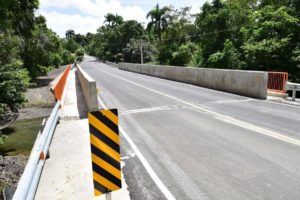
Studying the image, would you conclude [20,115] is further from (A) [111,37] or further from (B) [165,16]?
(A) [111,37]

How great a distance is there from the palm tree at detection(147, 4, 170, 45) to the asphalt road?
49.0 m

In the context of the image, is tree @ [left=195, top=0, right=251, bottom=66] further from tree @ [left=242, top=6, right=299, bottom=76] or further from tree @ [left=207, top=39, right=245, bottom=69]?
tree @ [left=242, top=6, right=299, bottom=76]

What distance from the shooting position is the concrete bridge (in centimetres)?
496

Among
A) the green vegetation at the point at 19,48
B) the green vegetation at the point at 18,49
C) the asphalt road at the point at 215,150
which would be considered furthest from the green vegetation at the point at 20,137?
the asphalt road at the point at 215,150

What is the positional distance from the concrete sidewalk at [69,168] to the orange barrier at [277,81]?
972 cm

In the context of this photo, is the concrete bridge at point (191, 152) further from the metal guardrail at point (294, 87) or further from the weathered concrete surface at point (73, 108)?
the metal guardrail at point (294, 87)

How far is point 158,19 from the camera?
5897cm

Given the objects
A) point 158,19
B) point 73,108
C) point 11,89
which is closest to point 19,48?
point 11,89

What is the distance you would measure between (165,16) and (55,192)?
185 feet

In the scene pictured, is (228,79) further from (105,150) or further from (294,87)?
(105,150)

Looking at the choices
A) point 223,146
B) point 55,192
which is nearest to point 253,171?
point 223,146

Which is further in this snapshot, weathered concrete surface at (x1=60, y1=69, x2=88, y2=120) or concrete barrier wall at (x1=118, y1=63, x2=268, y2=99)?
concrete barrier wall at (x1=118, y1=63, x2=268, y2=99)

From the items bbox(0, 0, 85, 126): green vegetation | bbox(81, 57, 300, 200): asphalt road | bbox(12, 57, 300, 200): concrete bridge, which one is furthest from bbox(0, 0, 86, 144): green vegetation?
bbox(81, 57, 300, 200): asphalt road

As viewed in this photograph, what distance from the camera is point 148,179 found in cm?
540
